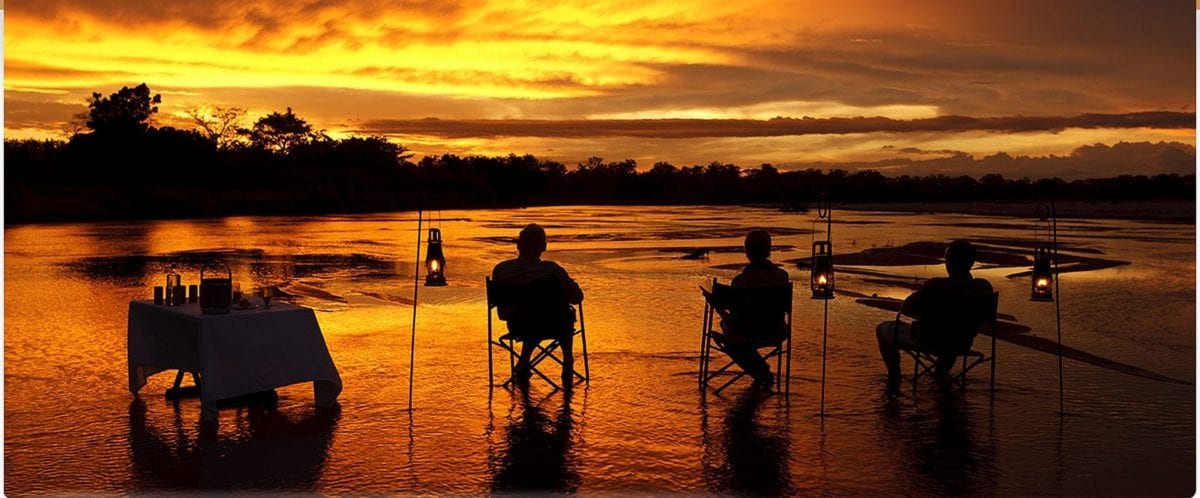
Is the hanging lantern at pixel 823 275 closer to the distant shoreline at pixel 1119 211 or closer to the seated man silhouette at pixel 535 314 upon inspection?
the seated man silhouette at pixel 535 314

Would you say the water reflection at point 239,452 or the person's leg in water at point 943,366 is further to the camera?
the person's leg in water at point 943,366

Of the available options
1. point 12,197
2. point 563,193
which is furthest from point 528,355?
point 563,193

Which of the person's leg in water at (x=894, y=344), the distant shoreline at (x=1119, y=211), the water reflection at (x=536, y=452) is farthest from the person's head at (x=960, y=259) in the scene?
the distant shoreline at (x=1119, y=211)

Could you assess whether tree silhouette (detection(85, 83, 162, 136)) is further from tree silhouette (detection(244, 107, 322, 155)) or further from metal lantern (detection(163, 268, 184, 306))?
metal lantern (detection(163, 268, 184, 306))

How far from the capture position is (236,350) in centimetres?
678

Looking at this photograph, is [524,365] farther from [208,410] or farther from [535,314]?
A: [208,410]

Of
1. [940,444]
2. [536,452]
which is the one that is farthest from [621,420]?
[940,444]

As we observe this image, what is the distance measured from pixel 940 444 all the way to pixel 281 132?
100 m

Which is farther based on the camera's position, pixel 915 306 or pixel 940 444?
pixel 915 306

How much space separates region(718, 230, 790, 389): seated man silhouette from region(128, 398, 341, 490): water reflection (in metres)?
2.67

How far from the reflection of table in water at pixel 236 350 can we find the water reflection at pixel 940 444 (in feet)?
11.2

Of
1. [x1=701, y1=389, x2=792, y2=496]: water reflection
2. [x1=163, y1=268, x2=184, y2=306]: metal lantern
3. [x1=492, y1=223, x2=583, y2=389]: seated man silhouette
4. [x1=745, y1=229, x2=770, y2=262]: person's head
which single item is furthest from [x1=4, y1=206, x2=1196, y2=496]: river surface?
[x1=745, y1=229, x2=770, y2=262]: person's head

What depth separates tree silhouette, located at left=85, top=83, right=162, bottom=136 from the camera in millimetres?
71625

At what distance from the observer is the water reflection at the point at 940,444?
18.0 ft
